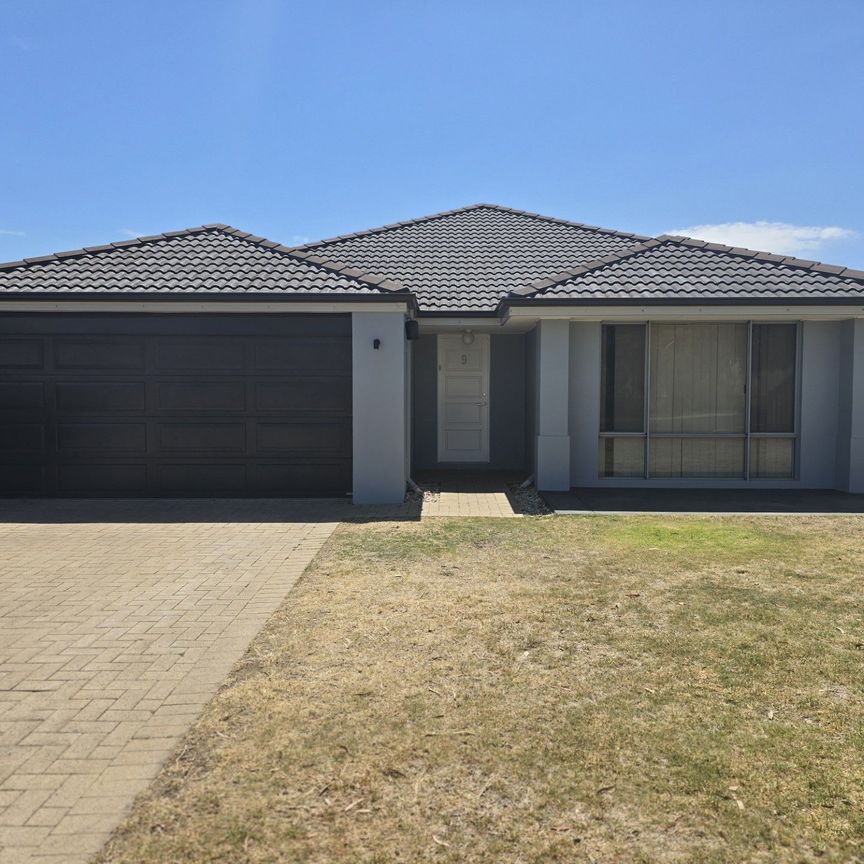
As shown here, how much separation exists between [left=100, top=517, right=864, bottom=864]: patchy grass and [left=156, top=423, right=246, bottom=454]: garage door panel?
465cm

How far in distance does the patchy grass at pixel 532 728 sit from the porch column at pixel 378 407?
378 centimetres

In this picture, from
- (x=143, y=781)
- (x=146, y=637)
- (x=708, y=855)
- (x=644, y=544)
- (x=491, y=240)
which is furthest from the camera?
(x=491, y=240)

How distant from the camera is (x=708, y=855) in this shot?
2.57 meters

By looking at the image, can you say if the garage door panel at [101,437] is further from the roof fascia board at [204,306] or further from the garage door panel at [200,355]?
the roof fascia board at [204,306]

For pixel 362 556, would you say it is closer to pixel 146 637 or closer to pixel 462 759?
pixel 146 637

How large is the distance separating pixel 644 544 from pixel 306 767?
17.2ft

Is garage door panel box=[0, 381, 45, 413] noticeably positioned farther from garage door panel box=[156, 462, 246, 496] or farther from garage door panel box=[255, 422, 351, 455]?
garage door panel box=[255, 422, 351, 455]

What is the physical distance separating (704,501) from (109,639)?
8247 millimetres

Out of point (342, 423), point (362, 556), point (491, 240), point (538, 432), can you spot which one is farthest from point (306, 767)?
point (491, 240)

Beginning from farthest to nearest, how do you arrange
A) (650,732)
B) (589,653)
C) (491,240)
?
1. (491,240)
2. (589,653)
3. (650,732)

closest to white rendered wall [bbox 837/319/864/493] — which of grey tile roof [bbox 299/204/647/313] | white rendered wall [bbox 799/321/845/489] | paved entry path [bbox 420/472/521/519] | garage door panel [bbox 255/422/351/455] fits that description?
white rendered wall [bbox 799/321/845/489]

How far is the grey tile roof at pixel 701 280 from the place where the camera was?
10.3m

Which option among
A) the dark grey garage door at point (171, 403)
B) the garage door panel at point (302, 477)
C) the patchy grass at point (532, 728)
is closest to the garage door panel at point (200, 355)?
the dark grey garage door at point (171, 403)

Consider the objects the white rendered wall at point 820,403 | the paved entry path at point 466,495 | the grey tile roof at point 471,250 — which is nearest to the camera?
the paved entry path at point 466,495
